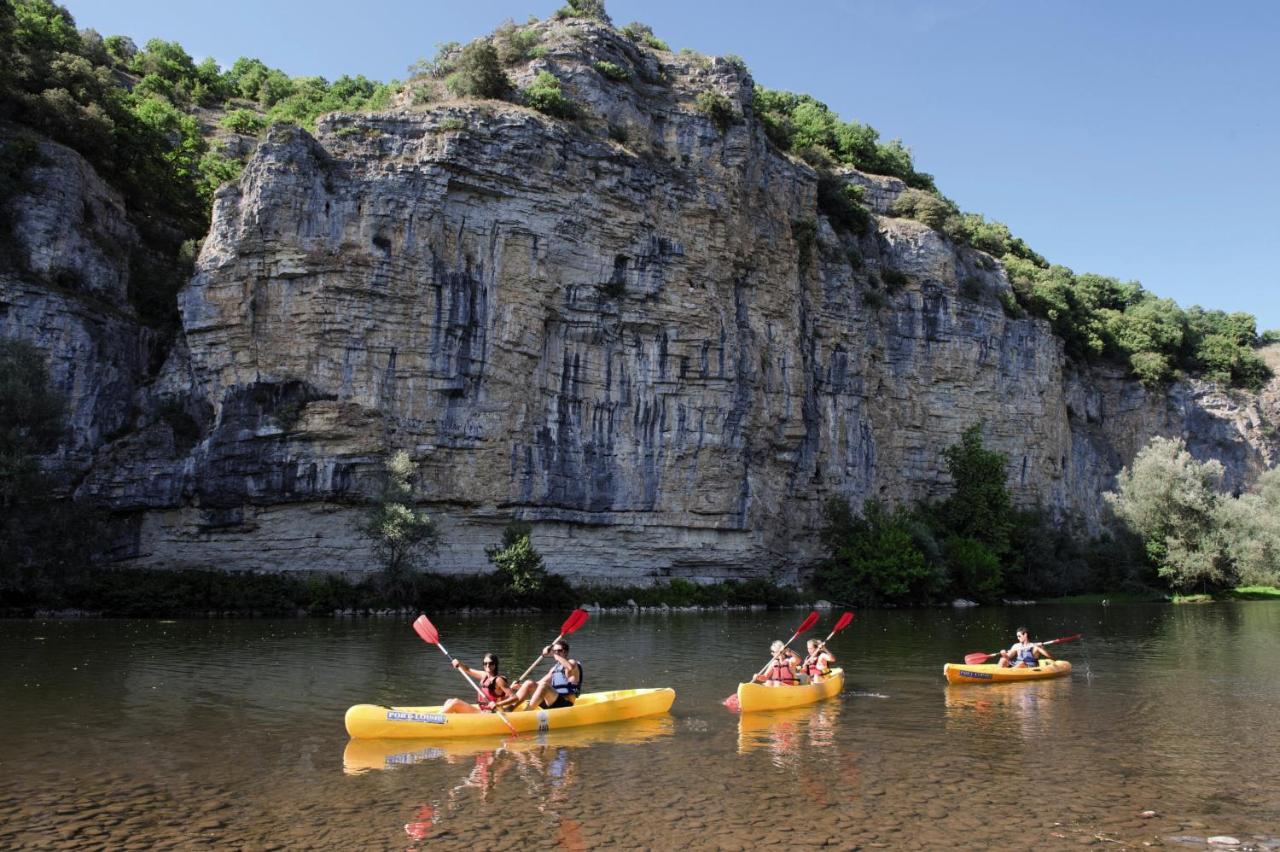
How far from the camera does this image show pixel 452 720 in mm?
13070

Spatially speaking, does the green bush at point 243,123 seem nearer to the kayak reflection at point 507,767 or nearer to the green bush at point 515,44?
the green bush at point 515,44

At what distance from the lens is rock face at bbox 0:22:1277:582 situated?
3938cm

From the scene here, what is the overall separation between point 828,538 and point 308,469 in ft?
86.8

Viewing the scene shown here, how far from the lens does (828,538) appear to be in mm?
50250

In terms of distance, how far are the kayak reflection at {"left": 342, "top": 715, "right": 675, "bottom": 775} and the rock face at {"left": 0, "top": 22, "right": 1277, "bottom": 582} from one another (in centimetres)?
2760

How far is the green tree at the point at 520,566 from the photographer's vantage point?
124 ft

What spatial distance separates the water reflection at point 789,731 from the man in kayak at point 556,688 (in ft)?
8.55

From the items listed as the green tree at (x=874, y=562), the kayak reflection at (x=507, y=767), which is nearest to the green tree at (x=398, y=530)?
the green tree at (x=874, y=562)

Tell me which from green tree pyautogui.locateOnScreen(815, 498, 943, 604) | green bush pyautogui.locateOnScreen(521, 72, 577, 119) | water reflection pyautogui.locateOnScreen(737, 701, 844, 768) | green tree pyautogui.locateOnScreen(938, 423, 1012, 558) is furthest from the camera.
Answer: green tree pyautogui.locateOnScreen(938, 423, 1012, 558)

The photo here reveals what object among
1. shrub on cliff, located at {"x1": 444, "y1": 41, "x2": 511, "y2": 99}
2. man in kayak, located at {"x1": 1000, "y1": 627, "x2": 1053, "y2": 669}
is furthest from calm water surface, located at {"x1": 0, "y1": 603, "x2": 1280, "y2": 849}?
shrub on cliff, located at {"x1": 444, "y1": 41, "x2": 511, "y2": 99}

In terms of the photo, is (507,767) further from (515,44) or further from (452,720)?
(515,44)

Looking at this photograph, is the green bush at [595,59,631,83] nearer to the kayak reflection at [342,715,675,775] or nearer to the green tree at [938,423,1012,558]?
the green tree at [938,423,1012,558]

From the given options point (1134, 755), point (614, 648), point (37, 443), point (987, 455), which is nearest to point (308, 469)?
point (37, 443)

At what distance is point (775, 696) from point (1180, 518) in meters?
45.0
